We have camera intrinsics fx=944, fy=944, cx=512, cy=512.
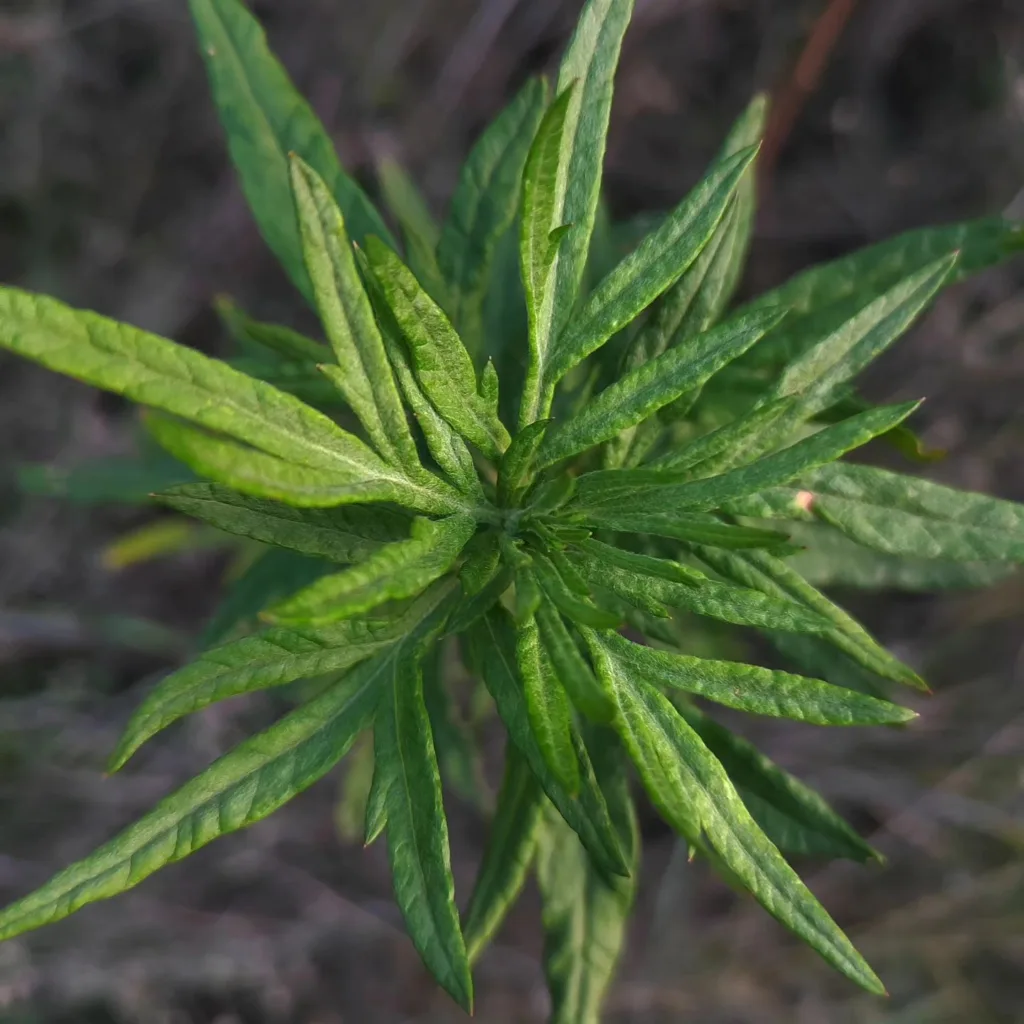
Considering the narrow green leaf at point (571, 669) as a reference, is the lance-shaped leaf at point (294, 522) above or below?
below

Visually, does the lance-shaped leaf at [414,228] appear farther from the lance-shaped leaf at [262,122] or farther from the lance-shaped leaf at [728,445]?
the lance-shaped leaf at [728,445]

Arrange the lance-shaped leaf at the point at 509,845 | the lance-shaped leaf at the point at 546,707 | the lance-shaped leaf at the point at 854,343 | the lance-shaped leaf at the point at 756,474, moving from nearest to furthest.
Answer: the lance-shaped leaf at the point at 546,707, the lance-shaped leaf at the point at 756,474, the lance-shaped leaf at the point at 854,343, the lance-shaped leaf at the point at 509,845

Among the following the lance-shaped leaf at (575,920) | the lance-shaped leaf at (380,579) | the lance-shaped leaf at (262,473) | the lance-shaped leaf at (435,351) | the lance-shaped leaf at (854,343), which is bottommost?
the lance-shaped leaf at (575,920)

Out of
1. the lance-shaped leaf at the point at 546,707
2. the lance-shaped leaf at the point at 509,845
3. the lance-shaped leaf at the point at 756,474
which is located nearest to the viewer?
the lance-shaped leaf at the point at 546,707

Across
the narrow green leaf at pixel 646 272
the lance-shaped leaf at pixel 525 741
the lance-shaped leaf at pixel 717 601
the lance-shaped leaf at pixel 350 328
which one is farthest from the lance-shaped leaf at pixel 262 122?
the lance-shaped leaf at pixel 717 601

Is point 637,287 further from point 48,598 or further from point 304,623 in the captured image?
point 48,598

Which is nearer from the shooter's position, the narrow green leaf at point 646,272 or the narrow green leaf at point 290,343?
the narrow green leaf at point 646,272
